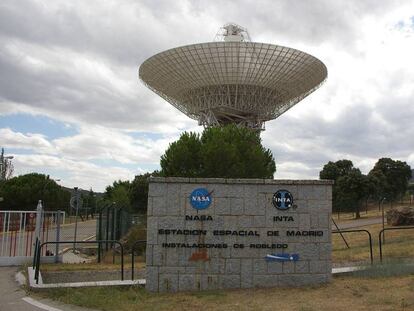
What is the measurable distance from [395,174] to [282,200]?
71901 mm

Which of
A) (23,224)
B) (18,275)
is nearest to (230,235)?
(18,275)

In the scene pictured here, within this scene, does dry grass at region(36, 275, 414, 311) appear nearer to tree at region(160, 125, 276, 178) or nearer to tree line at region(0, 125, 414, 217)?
tree line at region(0, 125, 414, 217)

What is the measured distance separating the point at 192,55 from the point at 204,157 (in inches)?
384

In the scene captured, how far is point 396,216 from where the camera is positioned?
2819 centimetres

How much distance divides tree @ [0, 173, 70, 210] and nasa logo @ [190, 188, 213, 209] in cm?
5702

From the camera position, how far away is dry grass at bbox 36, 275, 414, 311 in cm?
785

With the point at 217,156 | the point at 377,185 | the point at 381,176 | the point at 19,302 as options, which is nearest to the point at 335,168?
the point at 381,176

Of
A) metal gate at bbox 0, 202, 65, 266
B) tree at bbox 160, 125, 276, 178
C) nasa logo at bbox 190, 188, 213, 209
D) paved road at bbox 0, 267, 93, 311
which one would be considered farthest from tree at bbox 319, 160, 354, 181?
paved road at bbox 0, 267, 93, 311

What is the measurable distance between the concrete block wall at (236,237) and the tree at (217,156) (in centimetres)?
3168

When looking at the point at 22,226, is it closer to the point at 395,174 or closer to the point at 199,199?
the point at 199,199

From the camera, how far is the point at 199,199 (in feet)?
32.3

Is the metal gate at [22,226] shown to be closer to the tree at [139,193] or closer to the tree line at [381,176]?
the tree line at [381,176]

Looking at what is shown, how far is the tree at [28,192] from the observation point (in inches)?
2494

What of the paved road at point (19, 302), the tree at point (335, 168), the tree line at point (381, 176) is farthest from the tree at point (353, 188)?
the paved road at point (19, 302)
